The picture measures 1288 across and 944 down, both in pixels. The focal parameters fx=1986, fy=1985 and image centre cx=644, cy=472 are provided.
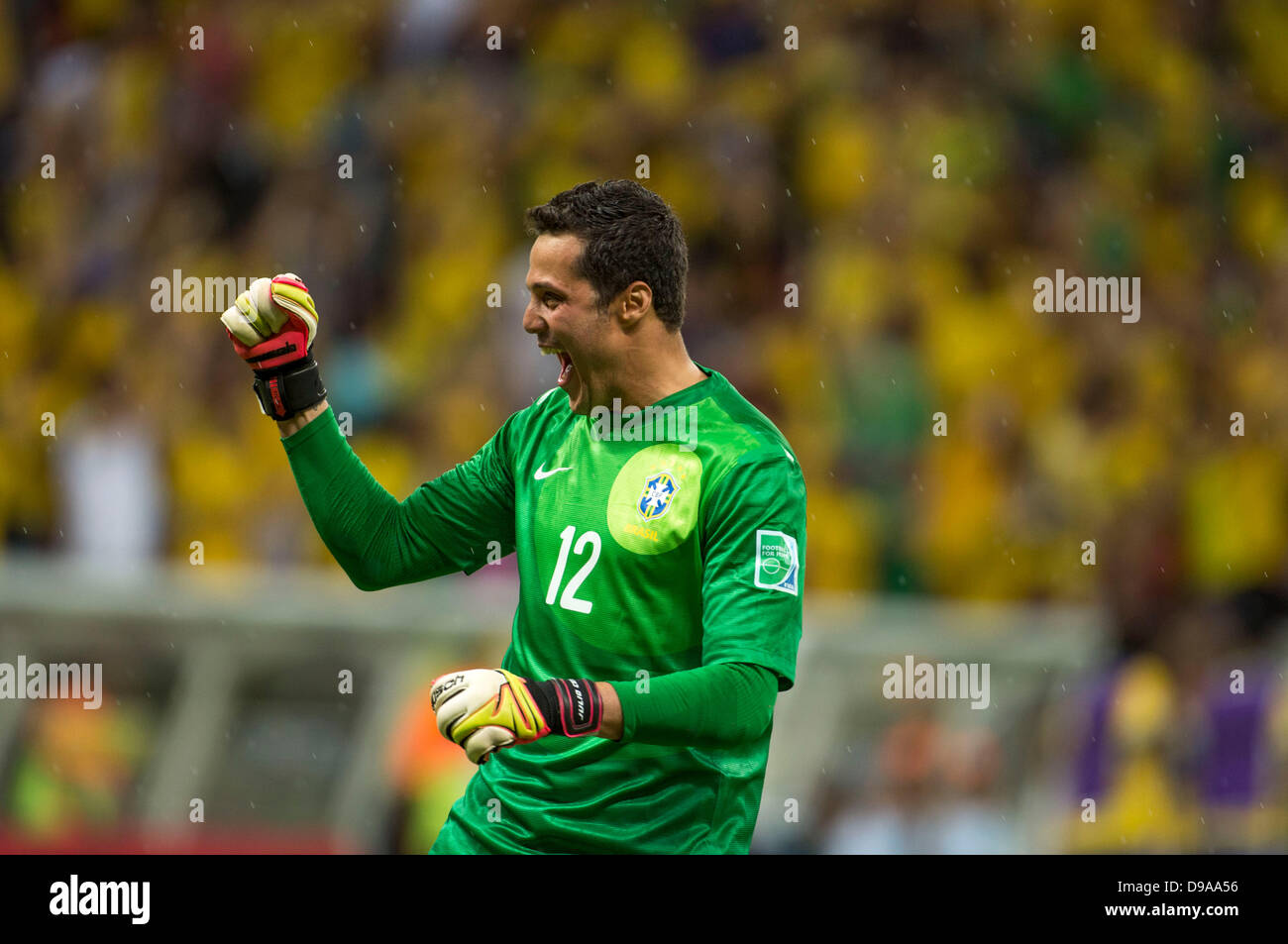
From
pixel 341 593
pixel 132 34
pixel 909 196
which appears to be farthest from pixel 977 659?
pixel 132 34

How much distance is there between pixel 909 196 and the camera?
11.0m

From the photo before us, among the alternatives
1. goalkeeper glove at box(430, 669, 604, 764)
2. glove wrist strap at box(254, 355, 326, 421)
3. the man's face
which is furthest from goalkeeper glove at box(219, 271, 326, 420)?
goalkeeper glove at box(430, 669, 604, 764)

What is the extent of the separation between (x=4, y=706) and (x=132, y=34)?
5581 millimetres

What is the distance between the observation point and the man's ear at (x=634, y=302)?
4.07 metres

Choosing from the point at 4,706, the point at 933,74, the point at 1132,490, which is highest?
the point at 933,74

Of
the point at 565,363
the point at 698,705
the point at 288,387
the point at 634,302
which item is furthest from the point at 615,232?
the point at 698,705

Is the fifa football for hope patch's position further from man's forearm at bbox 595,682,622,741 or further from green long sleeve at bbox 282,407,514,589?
green long sleeve at bbox 282,407,514,589

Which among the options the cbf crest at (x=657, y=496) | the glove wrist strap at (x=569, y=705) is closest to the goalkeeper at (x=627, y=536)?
the cbf crest at (x=657, y=496)

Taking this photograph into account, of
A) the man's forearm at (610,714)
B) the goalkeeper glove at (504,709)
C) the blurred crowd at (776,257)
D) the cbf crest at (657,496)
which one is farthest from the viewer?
the blurred crowd at (776,257)

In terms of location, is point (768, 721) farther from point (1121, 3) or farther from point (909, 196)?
point (1121, 3)

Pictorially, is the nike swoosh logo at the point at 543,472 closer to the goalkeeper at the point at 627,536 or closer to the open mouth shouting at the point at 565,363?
the goalkeeper at the point at 627,536

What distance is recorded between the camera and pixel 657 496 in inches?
159

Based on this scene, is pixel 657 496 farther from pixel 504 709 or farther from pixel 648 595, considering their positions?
pixel 504 709

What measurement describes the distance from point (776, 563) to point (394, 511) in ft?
3.17
